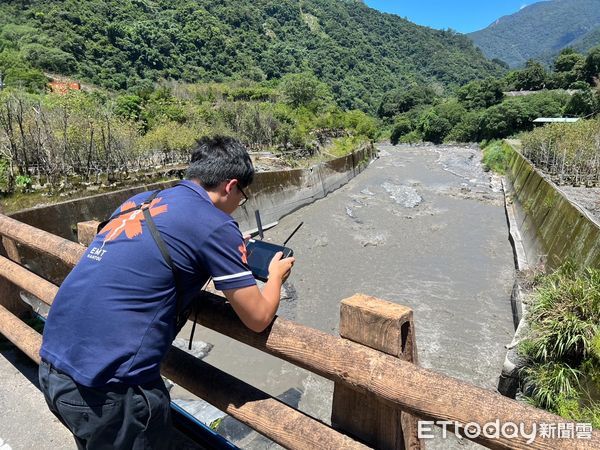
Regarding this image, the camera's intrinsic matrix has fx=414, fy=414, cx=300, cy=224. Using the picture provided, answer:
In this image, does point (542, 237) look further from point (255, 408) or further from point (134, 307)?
point (134, 307)

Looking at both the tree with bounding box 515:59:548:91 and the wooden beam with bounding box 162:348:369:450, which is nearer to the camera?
the wooden beam with bounding box 162:348:369:450

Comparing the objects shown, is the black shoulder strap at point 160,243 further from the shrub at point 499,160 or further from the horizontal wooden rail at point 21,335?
the shrub at point 499,160

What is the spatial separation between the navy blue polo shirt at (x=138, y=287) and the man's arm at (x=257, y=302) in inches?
1.6

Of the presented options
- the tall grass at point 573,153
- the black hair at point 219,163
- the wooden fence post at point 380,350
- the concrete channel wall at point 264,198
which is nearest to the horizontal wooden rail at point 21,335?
the black hair at point 219,163

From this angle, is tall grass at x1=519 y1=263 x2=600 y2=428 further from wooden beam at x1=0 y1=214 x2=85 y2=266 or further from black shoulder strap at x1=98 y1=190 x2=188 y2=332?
wooden beam at x1=0 y1=214 x2=85 y2=266

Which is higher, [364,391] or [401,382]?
[401,382]

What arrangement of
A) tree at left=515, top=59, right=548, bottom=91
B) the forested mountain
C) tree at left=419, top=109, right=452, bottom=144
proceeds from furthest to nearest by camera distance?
1. tree at left=419, top=109, right=452, bottom=144
2. the forested mountain
3. tree at left=515, top=59, right=548, bottom=91

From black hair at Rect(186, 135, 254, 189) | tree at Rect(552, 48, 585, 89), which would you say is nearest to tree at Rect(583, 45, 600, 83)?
tree at Rect(552, 48, 585, 89)

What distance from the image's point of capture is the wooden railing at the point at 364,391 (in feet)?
4.76

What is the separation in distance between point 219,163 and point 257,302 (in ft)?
2.32

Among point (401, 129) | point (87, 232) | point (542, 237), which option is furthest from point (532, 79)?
point (87, 232)

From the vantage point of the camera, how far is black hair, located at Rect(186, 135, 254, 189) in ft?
6.60

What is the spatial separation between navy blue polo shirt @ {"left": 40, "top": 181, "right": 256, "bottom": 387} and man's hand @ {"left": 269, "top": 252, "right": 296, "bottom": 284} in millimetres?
222

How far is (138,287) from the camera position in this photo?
67.7 inches
